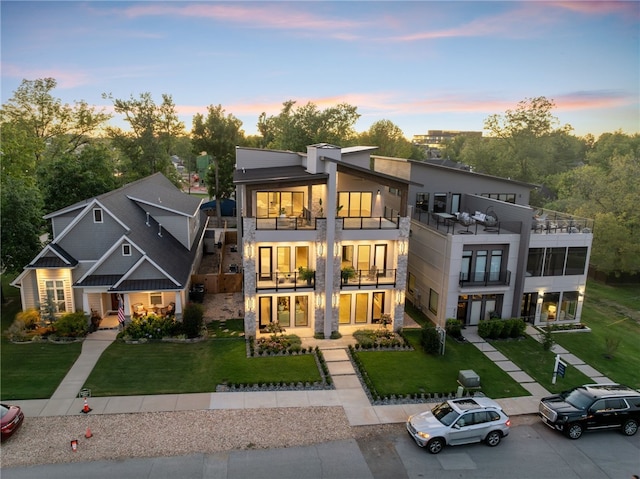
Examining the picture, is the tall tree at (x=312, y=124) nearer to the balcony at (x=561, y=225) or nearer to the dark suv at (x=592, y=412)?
the balcony at (x=561, y=225)

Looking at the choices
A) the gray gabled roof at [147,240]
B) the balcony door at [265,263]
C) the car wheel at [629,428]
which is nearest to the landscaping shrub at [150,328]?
the gray gabled roof at [147,240]

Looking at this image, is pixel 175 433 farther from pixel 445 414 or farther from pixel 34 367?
pixel 445 414

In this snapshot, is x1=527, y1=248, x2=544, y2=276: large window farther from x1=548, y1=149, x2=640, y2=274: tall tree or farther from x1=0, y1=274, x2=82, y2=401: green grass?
x1=0, y1=274, x2=82, y2=401: green grass

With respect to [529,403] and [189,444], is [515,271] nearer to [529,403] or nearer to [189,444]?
[529,403]

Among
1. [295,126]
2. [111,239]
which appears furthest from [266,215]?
[295,126]

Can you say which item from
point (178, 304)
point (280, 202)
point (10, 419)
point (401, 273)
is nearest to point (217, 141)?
point (280, 202)

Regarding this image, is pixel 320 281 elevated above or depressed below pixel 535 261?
below
